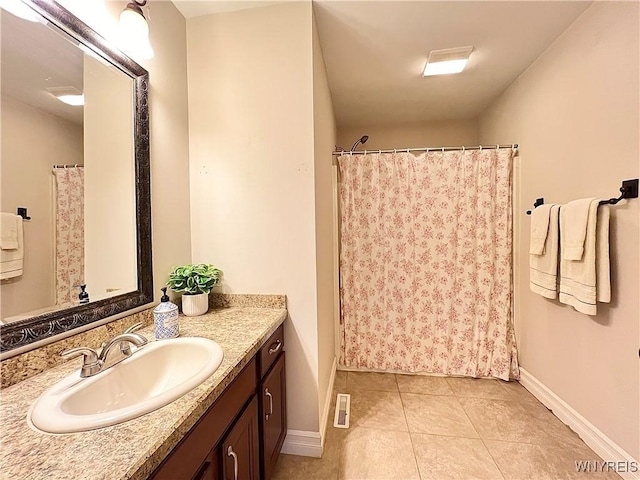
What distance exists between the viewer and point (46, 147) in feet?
2.89

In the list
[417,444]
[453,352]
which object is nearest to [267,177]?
[417,444]

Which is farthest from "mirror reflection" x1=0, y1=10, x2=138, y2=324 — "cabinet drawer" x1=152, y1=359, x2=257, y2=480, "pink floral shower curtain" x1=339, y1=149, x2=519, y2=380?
"pink floral shower curtain" x1=339, y1=149, x2=519, y2=380

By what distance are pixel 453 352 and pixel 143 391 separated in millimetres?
2199

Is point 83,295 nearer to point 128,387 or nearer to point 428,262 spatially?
point 128,387

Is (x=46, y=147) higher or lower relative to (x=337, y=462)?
higher

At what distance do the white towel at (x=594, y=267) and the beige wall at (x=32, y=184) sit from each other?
236 cm

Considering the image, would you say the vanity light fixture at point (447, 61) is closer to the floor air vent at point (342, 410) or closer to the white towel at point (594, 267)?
the white towel at point (594, 267)

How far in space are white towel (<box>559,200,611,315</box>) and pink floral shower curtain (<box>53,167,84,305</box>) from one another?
2.33 metres

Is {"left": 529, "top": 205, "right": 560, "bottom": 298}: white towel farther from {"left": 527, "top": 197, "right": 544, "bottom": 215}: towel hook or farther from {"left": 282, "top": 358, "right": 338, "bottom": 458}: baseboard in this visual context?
{"left": 282, "top": 358, "right": 338, "bottom": 458}: baseboard

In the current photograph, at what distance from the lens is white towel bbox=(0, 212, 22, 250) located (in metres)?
0.76

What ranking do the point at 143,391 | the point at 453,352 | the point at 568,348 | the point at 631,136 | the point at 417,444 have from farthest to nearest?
the point at 453,352 < the point at 568,348 < the point at 417,444 < the point at 631,136 < the point at 143,391

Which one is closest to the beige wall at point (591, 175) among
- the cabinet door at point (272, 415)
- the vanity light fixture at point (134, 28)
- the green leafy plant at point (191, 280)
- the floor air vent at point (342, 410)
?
the floor air vent at point (342, 410)

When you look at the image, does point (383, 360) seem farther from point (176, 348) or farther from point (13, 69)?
point (13, 69)

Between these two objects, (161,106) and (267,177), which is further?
(267,177)
